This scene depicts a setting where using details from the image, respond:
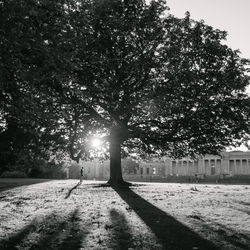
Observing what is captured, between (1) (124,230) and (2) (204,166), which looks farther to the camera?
(2) (204,166)

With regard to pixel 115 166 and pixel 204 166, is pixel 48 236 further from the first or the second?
pixel 204 166

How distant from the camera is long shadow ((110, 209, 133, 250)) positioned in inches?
255

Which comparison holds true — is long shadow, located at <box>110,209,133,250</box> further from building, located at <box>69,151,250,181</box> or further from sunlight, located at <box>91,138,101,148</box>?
building, located at <box>69,151,250,181</box>

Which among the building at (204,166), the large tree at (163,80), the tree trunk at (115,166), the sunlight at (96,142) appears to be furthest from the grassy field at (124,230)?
the building at (204,166)

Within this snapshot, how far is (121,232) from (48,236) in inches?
63.8

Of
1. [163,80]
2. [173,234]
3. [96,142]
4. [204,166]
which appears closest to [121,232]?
[173,234]

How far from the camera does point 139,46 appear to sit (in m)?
23.9

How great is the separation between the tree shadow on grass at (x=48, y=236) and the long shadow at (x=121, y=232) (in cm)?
71

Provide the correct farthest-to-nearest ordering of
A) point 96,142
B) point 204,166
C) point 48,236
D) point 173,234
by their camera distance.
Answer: point 204,166 → point 96,142 → point 173,234 → point 48,236

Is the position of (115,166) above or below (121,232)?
above

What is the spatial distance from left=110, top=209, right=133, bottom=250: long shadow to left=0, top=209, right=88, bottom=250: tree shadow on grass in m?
0.71

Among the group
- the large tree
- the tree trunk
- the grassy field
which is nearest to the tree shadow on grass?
the grassy field

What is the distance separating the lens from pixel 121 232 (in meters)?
7.53

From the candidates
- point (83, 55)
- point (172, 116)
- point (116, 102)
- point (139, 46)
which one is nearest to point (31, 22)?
point (83, 55)
